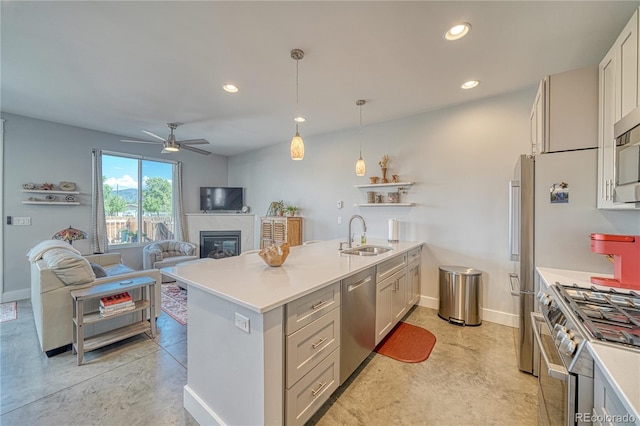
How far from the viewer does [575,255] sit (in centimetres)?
182

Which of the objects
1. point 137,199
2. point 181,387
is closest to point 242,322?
point 181,387

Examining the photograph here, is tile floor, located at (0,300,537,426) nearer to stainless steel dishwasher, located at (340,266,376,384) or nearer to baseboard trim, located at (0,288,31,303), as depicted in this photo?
stainless steel dishwasher, located at (340,266,376,384)

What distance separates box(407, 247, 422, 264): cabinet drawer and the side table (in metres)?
2.95

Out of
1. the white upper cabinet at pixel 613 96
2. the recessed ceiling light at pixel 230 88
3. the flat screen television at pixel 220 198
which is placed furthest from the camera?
the flat screen television at pixel 220 198

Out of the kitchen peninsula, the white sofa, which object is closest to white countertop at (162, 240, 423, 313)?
the kitchen peninsula

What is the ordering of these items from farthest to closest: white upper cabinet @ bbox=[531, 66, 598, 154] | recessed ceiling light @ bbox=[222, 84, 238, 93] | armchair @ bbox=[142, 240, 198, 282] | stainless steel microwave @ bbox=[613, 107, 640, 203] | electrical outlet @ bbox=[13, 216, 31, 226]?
armchair @ bbox=[142, 240, 198, 282], electrical outlet @ bbox=[13, 216, 31, 226], recessed ceiling light @ bbox=[222, 84, 238, 93], white upper cabinet @ bbox=[531, 66, 598, 154], stainless steel microwave @ bbox=[613, 107, 640, 203]

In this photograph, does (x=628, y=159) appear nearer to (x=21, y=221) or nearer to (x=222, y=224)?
(x=222, y=224)

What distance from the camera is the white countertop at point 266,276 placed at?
1.33m

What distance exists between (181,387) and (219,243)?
4078 millimetres

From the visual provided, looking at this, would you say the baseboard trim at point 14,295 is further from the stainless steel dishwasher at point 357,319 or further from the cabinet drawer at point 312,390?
the stainless steel dishwasher at point 357,319

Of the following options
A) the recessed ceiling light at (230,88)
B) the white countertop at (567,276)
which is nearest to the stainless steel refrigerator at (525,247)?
the white countertop at (567,276)

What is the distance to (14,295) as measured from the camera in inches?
149

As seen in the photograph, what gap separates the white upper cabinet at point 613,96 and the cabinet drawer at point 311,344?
6.16 feet

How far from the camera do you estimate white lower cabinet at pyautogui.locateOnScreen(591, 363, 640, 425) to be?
724 millimetres
